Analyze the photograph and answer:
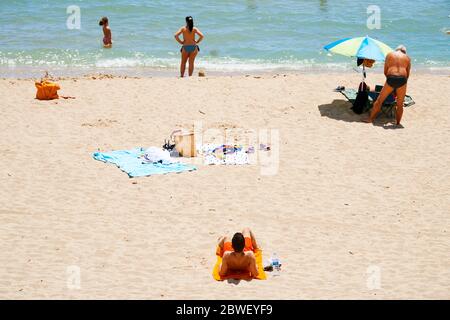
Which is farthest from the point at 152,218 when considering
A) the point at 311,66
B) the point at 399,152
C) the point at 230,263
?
the point at 311,66

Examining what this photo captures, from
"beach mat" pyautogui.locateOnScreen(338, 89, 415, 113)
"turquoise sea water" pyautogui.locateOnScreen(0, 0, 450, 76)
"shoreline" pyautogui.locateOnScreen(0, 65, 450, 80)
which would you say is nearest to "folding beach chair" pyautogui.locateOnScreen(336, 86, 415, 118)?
"beach mat" pyautogui.locateOnScreen(338, 89, 415, 113)

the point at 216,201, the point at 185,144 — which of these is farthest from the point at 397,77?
the point at 216,201

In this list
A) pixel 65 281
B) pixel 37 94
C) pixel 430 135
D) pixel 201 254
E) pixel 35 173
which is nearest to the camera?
pixel 65 281

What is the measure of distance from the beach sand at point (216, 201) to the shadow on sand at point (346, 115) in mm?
37

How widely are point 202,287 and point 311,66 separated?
13.3 metres

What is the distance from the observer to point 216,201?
927cm

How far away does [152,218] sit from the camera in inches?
344

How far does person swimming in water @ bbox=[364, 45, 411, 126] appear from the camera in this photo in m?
12.5

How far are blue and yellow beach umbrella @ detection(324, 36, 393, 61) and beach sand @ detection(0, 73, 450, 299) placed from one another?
1.04 metres

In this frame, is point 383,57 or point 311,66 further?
point 311,66

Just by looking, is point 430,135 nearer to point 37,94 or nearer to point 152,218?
point 152,218

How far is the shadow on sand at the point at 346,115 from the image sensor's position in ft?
41.7

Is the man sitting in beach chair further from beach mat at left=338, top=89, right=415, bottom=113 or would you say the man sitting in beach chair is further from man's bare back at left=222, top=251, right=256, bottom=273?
beach mat at left=338, top=89, right=415, bottom=113

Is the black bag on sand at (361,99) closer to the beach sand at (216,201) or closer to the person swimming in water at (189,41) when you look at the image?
the beach sand at (216,201)
